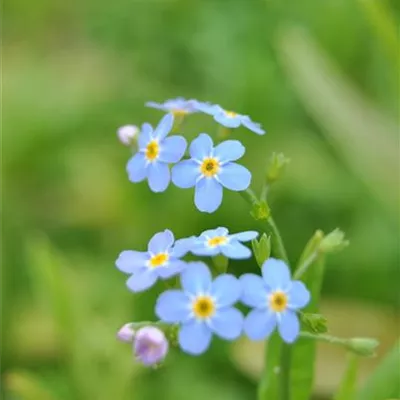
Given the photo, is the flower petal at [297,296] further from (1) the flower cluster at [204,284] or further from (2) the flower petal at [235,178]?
(2) the flower petal at [235,178]

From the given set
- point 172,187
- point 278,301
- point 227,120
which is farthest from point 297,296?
point 172,187

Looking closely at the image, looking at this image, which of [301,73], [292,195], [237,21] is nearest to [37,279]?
[292,195]

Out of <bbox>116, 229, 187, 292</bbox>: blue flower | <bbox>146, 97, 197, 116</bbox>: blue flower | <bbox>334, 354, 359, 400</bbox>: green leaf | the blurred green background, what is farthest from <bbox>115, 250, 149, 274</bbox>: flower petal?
the blurred green background

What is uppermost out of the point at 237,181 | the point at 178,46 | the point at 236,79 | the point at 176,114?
the point at 178,46

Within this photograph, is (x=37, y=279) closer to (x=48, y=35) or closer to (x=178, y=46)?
(x=178, y=46)

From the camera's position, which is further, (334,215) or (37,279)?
(334,215)

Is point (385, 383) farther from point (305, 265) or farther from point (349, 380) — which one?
point (305, 265)

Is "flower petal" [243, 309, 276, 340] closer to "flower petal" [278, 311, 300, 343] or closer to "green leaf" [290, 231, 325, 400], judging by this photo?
"flower petal" [278, 311, 300, 343]
